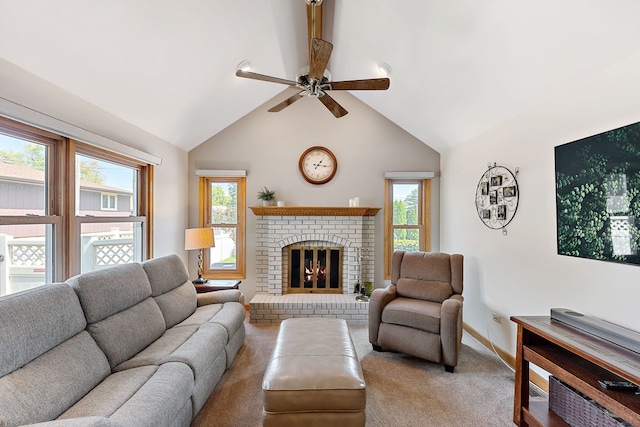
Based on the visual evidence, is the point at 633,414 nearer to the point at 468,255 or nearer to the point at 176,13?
the point at 468,255

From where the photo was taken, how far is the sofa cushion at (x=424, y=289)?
3066 mm

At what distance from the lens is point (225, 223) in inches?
175

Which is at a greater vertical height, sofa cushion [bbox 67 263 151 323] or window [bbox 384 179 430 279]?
window [bbox 384 179 430 279]

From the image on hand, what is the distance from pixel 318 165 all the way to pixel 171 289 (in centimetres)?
256

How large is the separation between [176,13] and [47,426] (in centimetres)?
253

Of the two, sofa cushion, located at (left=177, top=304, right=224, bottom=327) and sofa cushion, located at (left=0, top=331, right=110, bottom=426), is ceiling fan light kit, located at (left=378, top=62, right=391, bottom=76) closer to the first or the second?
sofa cushion, located at (left=177, top=304, right=224, bottom=327)

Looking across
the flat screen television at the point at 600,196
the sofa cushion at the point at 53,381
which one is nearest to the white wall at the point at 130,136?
the sofa cushion at the point at 53,381

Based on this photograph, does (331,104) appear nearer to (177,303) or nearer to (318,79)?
(318,79)

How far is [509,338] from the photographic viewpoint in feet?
9.08

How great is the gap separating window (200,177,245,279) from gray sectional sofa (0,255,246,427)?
178 centimetres

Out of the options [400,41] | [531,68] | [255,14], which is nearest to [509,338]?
[531,68]

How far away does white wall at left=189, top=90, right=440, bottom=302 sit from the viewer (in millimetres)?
4371

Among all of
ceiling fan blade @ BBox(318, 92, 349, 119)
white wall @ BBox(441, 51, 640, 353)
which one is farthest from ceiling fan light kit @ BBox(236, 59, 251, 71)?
white wall @ BBox(441, 51, 640, 353)

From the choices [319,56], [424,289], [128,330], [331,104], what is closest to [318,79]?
[319,56]
